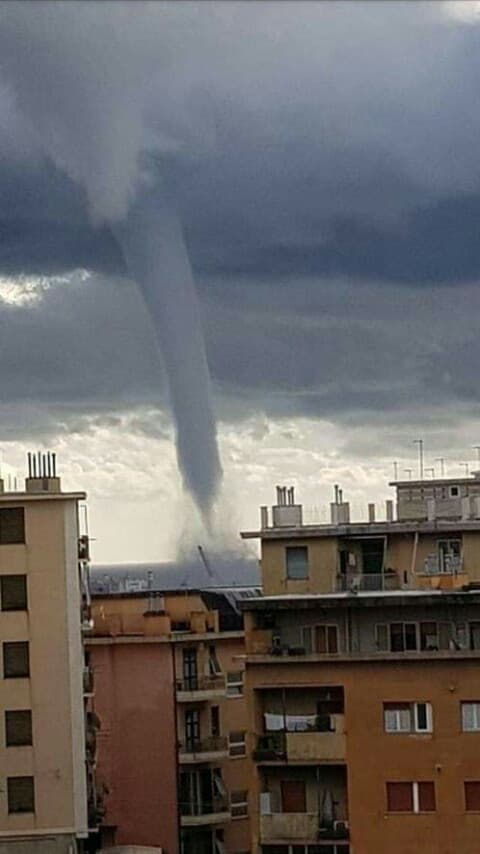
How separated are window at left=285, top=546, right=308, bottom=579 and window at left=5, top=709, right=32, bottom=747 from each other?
787 centimetres

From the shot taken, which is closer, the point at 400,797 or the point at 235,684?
the point at 400,797

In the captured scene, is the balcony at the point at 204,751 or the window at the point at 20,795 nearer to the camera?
the window at the point at 20,795

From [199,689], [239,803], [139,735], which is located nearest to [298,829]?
[139,735]

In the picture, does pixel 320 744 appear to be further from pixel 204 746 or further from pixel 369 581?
pixel 204 746

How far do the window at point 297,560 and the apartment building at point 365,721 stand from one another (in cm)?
318

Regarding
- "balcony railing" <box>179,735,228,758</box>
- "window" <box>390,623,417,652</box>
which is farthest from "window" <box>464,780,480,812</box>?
"balcony railing" <box>179,735,228,758</box>

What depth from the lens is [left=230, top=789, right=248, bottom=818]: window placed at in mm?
63469

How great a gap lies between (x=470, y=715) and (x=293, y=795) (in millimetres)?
4806

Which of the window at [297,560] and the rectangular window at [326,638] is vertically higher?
the window at [297,560]

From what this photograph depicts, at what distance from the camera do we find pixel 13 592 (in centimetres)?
5469

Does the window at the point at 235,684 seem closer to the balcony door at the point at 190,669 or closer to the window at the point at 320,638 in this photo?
the balcony door at the point at 190,669

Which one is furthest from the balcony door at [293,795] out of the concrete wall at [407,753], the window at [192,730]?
the window at [192,730]

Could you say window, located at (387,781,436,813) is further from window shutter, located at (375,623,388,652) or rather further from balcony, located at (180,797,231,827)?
balcony, located at (180,797,231,827)

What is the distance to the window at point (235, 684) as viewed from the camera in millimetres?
63719
